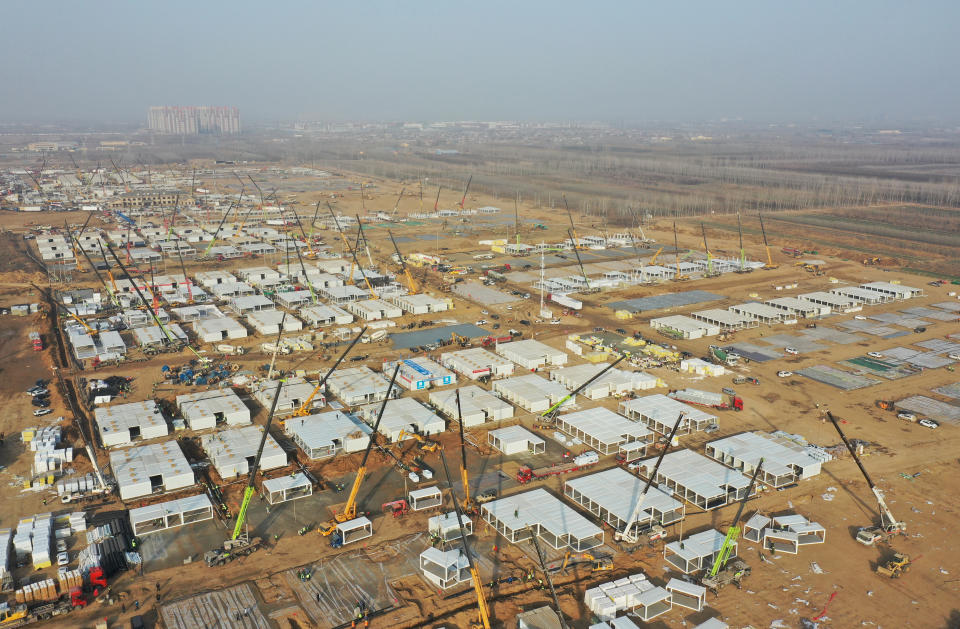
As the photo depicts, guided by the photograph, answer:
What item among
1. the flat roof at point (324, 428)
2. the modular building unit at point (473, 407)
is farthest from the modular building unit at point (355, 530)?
the modular building unit at point (473, 407)

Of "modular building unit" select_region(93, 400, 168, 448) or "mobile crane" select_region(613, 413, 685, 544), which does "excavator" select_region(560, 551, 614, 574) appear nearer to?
"mobile crane" select_region(613, 413, 685, 544)

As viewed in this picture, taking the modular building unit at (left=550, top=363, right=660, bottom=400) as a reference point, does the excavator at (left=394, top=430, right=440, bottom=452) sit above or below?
below

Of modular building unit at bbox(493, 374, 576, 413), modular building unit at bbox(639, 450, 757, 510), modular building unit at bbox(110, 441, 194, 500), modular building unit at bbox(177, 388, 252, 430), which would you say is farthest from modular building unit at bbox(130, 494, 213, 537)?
modular building unit at bbox(639, 450, 757, 510)

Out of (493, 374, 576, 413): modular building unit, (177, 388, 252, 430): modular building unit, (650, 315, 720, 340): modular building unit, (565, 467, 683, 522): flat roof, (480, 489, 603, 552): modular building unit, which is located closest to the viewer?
(480, 489, 603, 552): modular building unit

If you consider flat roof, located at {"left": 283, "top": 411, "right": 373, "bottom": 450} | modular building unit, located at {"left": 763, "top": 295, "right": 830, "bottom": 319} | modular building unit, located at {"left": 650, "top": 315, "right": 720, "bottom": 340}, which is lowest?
flat roof, located at {"left": 283, "top": 411, "right": 373, "bottom": 450}

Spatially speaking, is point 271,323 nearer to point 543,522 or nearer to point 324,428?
point 324,428

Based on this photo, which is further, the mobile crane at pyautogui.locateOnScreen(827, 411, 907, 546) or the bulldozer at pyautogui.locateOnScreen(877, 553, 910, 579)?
the mobile crane at pyautogui.locateOnScreen(827, 411, 907, 546)
